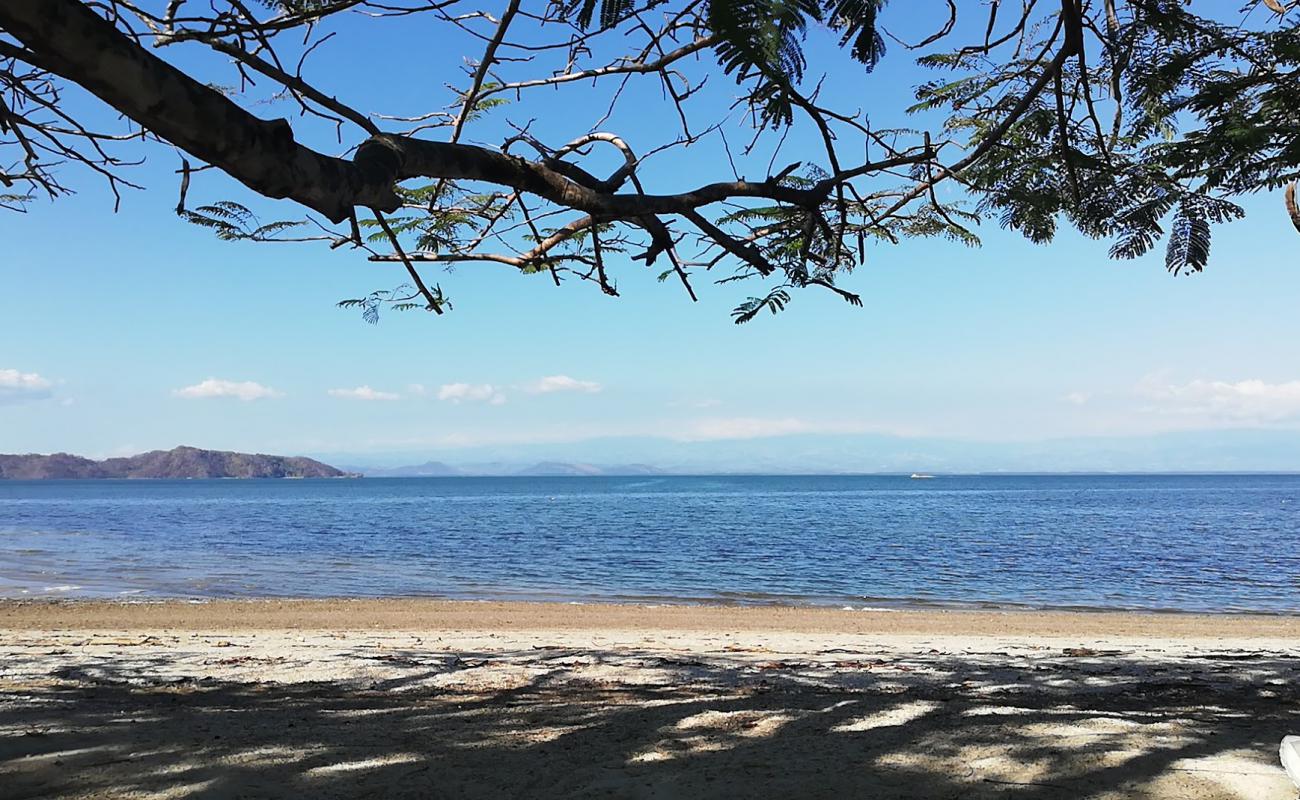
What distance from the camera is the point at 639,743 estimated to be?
135 inches

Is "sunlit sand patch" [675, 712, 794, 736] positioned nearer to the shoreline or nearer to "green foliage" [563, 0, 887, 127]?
"green foliage" [563, 0, 887, 127]

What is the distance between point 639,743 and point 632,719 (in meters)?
0.49

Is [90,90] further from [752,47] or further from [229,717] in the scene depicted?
[229,717]

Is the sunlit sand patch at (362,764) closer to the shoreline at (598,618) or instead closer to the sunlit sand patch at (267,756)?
the sunlit sand patch at (267,756)

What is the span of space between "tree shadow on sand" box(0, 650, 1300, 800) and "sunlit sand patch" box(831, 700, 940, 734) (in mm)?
12

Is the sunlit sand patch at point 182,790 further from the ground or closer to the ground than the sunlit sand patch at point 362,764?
further from the ground

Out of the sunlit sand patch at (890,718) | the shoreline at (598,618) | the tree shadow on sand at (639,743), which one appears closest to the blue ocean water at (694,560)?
the shoreline at (598,618)

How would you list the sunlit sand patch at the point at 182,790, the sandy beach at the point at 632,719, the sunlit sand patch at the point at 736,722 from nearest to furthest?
the sunlit sand patch at the point at 182,790 → the sandy beach at the point at 632,719 → the sunlit sand patch at the point at 736,722

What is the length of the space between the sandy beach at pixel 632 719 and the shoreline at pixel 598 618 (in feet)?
9.87

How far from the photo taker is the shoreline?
1224 cm

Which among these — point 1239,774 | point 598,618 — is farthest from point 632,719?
point 598,618

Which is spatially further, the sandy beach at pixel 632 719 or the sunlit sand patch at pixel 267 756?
the sunlit sand patch at pixel 267 756

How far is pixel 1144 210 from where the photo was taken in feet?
12.6

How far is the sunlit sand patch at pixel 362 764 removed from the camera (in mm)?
3033
